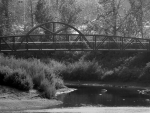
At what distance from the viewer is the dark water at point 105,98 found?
2156 inches

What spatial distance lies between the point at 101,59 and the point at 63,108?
3739 cm

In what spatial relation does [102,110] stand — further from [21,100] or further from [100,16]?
[100,16]

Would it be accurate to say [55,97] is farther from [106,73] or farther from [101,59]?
[101,59]

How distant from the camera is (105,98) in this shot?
59.0m

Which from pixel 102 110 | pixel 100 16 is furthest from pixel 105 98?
pixel 100 16

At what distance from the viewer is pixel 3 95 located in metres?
52.7

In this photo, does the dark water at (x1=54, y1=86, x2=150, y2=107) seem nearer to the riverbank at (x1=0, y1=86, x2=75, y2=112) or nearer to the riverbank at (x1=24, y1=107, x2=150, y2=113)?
the riverbank at (x1=0, y1=86, x2=75, y2=112)

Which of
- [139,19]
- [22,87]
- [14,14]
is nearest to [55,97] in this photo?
[22,87]

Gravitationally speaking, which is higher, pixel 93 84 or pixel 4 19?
pixel 4 19

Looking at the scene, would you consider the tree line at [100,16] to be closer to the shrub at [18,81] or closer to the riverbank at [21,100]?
the shrub at [18,81]

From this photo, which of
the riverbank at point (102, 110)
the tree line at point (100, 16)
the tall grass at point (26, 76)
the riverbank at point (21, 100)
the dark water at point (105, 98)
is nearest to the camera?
the riverbank at point (102, 110)

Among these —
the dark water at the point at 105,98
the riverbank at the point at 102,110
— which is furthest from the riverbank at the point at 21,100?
the riverbank at the point at 102,110

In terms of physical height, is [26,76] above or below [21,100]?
above

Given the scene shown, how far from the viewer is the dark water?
5475 centimetres
